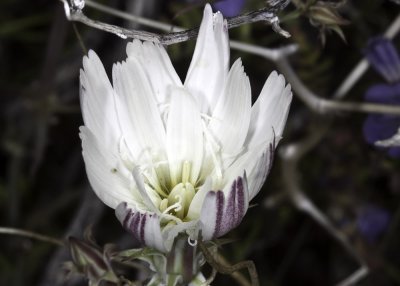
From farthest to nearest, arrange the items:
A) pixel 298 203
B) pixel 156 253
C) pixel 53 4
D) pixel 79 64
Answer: pixel 53 4
pixel 79 64
pixel 298 203
pixel 156 253

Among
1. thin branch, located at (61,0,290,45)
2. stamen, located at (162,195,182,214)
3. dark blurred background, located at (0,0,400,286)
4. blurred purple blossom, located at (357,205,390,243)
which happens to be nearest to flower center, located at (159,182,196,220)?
stamen, located at (162,195,182,214)

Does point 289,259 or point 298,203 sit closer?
point 298,203

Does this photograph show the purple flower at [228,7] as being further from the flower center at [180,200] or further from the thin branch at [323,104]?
the flower center at [180,200]

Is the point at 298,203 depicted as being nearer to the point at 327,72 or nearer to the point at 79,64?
the point at 327,72

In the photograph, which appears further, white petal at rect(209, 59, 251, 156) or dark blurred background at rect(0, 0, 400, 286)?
dark blurred background at rect(0, 0, 400, 286)

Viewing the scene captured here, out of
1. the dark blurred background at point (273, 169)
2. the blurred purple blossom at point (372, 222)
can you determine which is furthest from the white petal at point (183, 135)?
the blurred purple blossom at point (372, 222)

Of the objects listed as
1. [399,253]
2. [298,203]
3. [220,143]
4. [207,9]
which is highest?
[207,9]

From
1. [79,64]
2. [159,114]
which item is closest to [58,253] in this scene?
[79,64]

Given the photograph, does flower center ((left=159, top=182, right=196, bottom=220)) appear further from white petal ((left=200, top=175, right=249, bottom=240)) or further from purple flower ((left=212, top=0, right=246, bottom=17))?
purple flower ((left=212, top=0, right=246, bottom=17))
